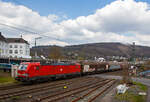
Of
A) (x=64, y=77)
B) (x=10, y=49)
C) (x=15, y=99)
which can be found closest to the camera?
(x=15, y=99)

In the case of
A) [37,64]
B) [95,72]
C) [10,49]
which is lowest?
[95,72]

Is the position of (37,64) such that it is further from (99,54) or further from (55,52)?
(99,54)

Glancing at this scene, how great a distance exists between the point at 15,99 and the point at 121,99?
9669 mm

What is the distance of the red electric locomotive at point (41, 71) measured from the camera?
23.2 m

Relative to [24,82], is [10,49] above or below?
above

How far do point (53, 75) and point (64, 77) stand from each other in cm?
399

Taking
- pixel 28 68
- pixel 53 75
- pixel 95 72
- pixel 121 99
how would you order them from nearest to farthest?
pixel 121 99 → pixel 28 68 → pixel 53 75 → pixel 95 72

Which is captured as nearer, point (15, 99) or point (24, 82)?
point (15, 99)

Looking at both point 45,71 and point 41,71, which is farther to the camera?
point 45,71

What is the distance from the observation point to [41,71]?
26.0m

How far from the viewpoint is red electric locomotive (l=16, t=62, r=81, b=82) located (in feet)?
76.2

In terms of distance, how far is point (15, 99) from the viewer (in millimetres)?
14734

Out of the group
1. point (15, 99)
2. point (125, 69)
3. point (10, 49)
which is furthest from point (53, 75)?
point (10, 49)

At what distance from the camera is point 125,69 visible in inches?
1064
